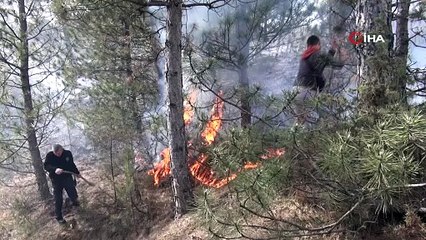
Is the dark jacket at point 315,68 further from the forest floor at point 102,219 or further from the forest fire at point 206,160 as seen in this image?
the forest floor at point 102,219

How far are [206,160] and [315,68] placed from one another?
2315 mm

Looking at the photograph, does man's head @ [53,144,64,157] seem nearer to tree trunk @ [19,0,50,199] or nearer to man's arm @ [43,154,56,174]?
man's arm @ [43,154,56,174]

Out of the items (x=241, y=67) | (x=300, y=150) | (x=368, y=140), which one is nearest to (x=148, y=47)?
(x=241, y=67)

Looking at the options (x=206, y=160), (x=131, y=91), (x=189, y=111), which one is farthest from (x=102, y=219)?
(x=189, y=111)

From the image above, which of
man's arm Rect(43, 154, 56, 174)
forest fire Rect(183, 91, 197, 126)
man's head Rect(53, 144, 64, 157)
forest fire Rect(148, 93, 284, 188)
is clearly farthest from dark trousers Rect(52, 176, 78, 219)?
forest fire Rect(183, 91, 197, 126)

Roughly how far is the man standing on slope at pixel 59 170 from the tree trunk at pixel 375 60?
21.3 feet

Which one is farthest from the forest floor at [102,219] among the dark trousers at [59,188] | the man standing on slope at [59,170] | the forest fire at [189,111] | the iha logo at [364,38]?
the iha logo at [364,38]

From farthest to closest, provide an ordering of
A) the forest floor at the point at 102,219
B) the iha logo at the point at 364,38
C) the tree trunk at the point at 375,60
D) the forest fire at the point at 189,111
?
the forest floor at the point at 102,219 → the forest fire at the point at 189,111 → the iha logo at the point at 364,38 → the tree trunk at the point at 375,60

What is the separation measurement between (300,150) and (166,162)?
533cm

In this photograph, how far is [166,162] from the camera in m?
8.19

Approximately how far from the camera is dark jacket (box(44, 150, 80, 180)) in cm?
803

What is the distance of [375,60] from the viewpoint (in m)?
3.25

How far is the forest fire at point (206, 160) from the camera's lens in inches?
139

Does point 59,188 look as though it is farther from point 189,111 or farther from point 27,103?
point 189,111
